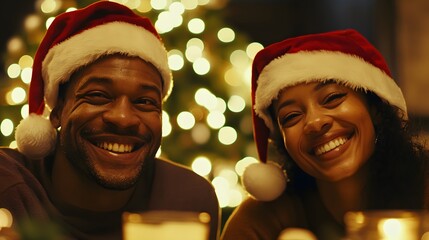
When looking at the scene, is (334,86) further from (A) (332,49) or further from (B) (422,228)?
(B) (422,228)

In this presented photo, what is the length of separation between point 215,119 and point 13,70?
0.94 metres

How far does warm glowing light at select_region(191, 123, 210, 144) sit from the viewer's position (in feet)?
10.6

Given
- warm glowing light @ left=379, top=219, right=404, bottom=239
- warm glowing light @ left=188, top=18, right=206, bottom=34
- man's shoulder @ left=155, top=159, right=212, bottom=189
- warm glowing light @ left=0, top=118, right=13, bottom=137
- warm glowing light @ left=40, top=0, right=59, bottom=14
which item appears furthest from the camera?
warm glowing light @ left=188, top=18, right=206, bottom=34

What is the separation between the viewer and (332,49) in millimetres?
1946

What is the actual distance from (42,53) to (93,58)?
9.2 inches

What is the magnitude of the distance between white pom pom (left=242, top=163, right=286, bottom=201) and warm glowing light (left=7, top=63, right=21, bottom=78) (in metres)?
1.51

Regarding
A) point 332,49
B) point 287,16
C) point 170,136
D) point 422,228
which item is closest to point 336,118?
point 332,49

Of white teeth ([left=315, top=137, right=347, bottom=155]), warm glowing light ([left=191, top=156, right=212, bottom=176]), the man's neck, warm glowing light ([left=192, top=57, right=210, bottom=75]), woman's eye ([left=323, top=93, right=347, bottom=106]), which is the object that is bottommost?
warm glowing light ([left=191, top=156, right=212, bottom=176])

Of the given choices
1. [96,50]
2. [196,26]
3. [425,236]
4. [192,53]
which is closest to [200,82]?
[192,53]

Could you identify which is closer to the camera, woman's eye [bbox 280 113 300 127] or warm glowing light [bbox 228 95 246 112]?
woman's eye [bbox 280 113 300 127]

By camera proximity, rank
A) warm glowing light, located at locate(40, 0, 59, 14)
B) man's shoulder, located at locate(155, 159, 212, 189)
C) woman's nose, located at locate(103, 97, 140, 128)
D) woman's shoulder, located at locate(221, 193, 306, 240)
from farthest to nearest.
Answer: warm glowing light, located at locate(40, 0, 59, 14) → man's shoulder, located at locate(155, 159, 212, 189) → woman's shoulder, located at locate(221, 193, 306, 240) → woman's nose, located at locate(103, 97, 140, 128)

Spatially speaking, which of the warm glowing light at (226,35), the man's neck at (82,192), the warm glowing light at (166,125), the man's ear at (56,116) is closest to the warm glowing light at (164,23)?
the warm glowing light at (226,35)

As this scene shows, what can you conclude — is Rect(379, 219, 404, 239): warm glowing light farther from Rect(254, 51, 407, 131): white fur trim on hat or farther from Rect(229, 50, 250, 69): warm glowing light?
Rect(229, 50, 250, 69): warm glowing light

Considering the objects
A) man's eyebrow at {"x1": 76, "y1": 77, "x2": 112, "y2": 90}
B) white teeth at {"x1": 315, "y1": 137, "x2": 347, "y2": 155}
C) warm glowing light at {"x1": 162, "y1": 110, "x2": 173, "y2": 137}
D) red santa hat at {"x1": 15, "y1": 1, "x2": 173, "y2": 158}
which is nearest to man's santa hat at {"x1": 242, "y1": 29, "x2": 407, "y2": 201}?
white teeth at {"x1": 315, "y1": 137, "x2": 347, "y2": 155}
